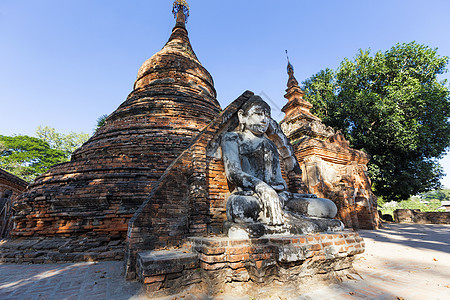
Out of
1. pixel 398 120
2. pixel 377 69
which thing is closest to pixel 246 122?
pixel 398 120

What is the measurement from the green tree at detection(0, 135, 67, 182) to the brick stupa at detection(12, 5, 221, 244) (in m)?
19.0

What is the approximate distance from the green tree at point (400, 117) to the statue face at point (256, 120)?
1148 centimetres

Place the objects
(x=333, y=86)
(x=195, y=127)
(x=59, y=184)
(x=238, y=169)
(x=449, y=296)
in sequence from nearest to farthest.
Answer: (x=449, y=296)
(x=238, y=169)
(x=59, y=184)
(x=195, y=127)
(x=333, y=86)

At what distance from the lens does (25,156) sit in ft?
67.7

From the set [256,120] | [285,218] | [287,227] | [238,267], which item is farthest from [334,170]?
[238,267]

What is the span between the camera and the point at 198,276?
281 centimetres

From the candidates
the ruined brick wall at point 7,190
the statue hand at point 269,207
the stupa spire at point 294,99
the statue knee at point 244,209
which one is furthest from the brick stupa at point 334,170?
the ruined brick wall at point 7,190

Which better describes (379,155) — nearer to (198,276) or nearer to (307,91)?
(307,91)

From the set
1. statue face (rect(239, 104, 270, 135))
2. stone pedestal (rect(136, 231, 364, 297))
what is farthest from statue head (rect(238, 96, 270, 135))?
stone pedestal (rect(136, 231, 364, 297))

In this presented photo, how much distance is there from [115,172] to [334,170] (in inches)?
319

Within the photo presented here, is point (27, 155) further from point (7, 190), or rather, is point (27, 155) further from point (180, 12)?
point (180, 12)

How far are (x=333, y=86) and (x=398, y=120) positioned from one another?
5.50 meters

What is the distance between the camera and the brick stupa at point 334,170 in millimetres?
8305

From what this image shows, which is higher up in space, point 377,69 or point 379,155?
point 377,69
